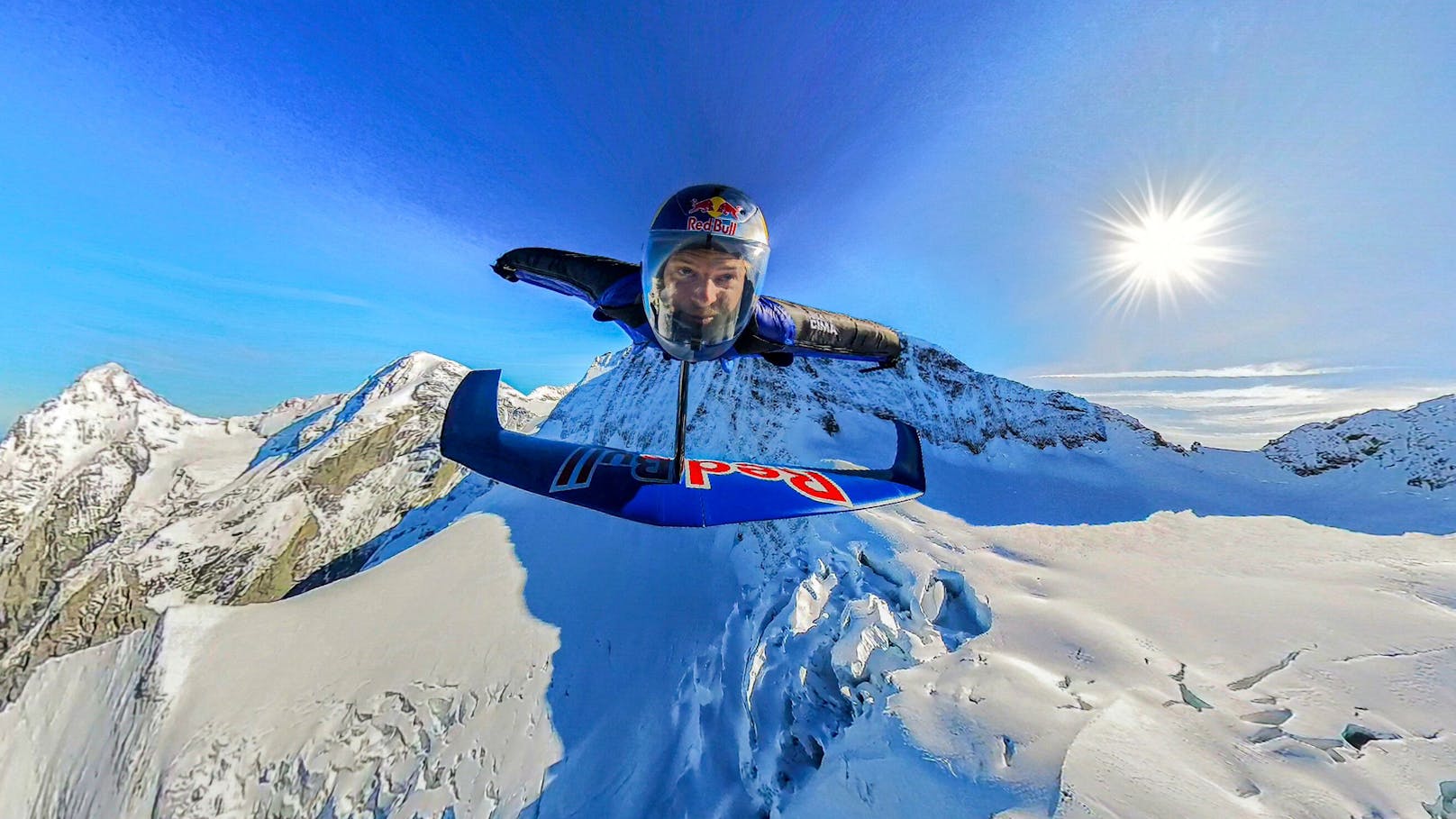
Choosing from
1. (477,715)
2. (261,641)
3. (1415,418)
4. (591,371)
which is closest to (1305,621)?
(477,715)

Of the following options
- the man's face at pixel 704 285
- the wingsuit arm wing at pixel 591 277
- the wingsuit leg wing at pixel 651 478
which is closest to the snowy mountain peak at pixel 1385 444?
the wingsuit leg wing at pixel 651 478

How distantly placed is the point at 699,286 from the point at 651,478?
6.82ft

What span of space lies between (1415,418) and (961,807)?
166 feet

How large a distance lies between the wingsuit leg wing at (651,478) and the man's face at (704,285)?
1.71m

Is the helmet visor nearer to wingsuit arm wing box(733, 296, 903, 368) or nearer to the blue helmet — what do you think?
the blue helmet

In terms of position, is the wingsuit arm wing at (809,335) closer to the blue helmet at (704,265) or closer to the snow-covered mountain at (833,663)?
the blue helmet at (704,265)

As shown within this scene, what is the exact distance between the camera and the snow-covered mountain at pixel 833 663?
15.5 feet

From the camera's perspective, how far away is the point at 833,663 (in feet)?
25.2

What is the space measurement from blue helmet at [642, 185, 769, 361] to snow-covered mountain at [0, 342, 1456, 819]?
5136 millimetres

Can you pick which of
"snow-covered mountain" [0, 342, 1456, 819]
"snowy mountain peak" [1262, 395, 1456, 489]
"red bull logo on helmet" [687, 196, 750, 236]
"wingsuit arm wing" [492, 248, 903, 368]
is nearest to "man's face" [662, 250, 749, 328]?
"red bull logo on helmet" [687, 196, 750, 236]

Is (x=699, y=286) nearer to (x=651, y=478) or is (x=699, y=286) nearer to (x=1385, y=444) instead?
(x=651, y=478)

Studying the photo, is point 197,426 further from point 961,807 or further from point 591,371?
point 961,807

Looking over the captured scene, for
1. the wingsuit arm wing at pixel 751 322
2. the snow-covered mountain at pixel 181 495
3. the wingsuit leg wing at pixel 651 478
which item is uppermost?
the wingsuit arm wing at pixel 751 322

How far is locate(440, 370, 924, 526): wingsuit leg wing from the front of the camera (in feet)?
13.5
